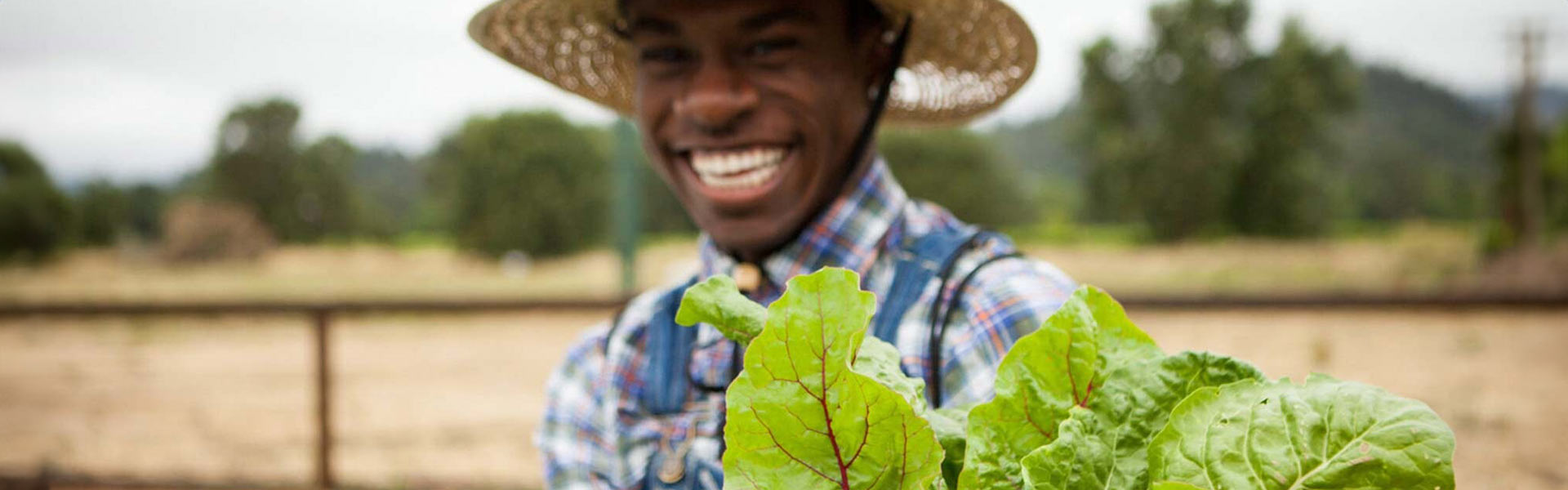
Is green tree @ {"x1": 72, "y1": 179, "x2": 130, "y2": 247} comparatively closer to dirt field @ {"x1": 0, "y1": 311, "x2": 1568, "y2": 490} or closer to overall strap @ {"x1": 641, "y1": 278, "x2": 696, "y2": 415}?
dirt field @ {"x1": 0, "y1": 311, "x2": 1568, "y2": 490}

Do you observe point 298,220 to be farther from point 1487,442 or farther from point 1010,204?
point 1487,442

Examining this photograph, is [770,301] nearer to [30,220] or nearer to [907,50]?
[907,50]

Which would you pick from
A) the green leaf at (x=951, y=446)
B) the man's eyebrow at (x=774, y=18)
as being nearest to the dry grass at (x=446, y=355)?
the man's eyebrow at (x=774, y=18)

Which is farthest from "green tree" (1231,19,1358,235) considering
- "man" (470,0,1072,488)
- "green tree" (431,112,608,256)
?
"man" (470,0,1072,488)

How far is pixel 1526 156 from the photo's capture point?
59.4 ft

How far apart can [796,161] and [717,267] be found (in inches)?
6.8

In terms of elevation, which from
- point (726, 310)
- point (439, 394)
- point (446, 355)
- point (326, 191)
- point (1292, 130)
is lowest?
point (446, 355)

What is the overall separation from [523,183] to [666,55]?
20734 millimetres

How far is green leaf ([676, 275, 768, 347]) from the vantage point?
1.58ft

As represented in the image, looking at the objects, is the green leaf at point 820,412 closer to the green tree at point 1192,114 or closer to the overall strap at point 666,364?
the overall strap at point 666,364

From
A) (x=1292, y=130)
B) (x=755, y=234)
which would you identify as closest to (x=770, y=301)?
(x=755, y=234)

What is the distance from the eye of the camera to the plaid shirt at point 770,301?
3.08ft

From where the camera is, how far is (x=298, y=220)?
19422 millimetres

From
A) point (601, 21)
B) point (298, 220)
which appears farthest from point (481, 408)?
point (298, 220)
